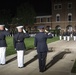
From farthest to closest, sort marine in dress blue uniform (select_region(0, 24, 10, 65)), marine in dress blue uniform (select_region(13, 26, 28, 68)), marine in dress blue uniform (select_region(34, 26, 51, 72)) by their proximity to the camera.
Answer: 1. marine in dress blue uniform (select_region(0, 24, 10, 65))
2. marine in dress blue uniform (select_region(13, 26, 28, 68))
3. marine in dress blue uniform (select_region(34, 26, 51, 72))

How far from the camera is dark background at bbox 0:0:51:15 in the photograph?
298 feet

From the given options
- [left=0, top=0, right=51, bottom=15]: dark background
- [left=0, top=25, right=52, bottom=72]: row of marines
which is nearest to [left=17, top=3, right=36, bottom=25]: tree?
[left=0, top=0, right=51, bottom=15]: dark background

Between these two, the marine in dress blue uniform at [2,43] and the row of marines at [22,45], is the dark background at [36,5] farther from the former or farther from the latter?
the row of marines at [22,45]

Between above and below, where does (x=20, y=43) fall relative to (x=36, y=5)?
below

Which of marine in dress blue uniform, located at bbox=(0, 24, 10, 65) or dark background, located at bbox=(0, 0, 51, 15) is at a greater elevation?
dark background, located at bbox=(0, 0, 51, 15)

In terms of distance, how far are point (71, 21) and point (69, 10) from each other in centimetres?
364

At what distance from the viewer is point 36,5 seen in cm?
9512

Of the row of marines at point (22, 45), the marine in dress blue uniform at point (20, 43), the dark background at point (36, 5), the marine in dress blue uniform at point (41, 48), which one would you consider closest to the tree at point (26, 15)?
the dark background at point (36, 5)

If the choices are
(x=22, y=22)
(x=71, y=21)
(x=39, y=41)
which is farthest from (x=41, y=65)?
(x=71, y=21)

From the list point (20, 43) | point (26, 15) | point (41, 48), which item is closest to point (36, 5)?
point (26, 15)

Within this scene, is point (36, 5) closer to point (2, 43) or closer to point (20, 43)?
point (2, 43)

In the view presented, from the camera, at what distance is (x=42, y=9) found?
92188 millimetres

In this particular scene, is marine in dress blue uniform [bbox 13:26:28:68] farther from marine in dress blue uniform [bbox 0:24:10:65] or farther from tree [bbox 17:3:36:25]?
tree [bbox 17:3:36:25]

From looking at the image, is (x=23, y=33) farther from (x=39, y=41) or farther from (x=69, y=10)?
(x=69, y=10)
